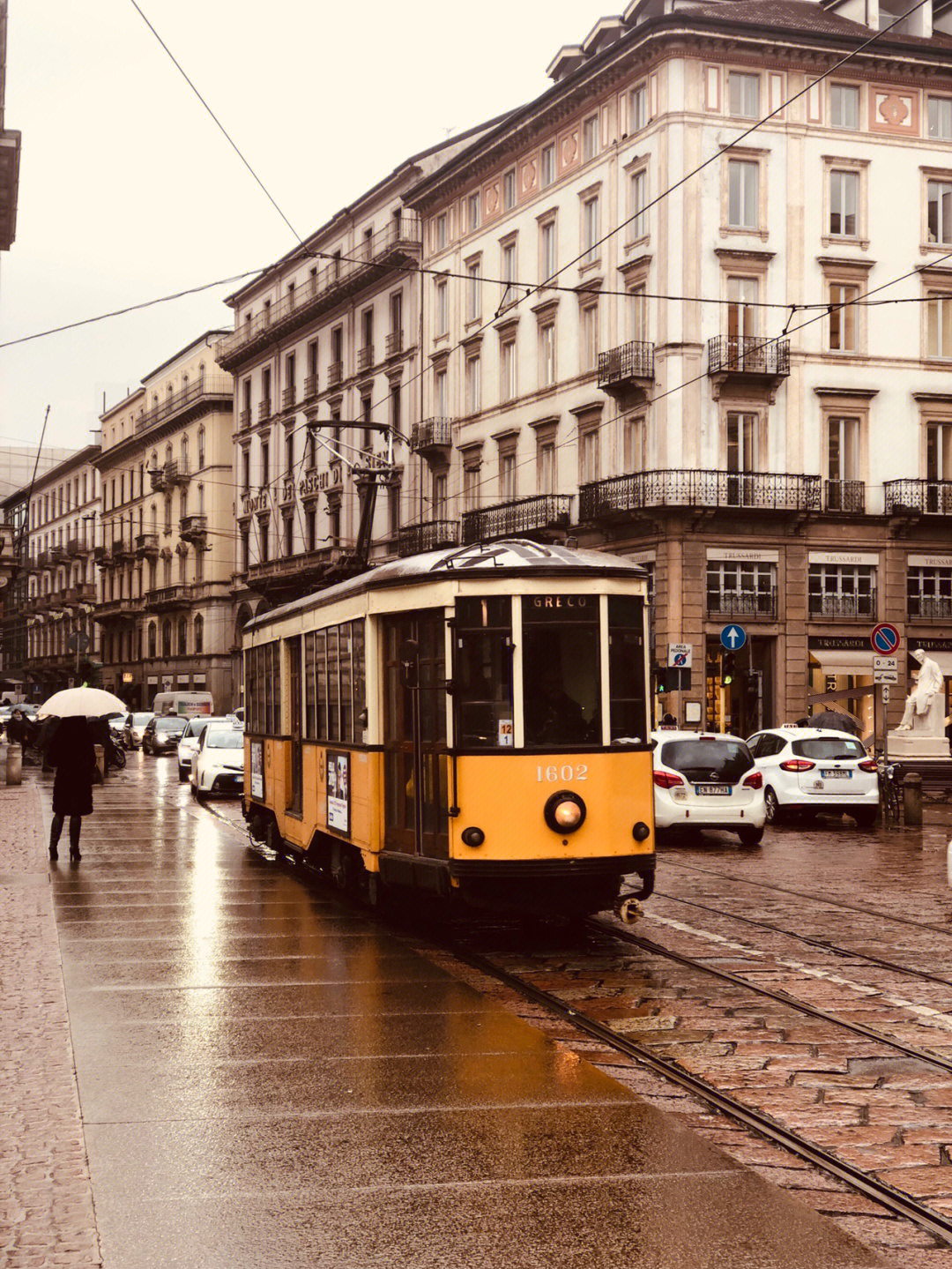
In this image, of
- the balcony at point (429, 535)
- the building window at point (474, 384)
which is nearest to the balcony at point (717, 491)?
the building window at point (474, 384)

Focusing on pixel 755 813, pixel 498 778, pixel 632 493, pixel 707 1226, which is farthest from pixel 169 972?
pixel 632 493

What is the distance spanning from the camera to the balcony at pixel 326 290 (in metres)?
55.4

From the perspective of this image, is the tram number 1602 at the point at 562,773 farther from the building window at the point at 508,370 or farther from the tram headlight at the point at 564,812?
the building window at the point at 508,370

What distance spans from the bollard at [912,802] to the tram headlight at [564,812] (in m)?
14.1

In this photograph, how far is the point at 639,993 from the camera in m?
9.66

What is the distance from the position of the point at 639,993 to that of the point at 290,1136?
3.63 meters

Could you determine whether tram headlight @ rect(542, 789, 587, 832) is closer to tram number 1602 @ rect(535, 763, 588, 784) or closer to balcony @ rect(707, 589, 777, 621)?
tram number 1602 @ rect(535, 763, 588, 784)

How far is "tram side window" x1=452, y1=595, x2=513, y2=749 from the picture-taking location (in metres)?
11.1

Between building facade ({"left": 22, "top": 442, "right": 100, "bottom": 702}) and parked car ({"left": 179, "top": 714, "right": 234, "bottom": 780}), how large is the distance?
57.5 meters

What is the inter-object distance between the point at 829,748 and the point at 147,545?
214ft

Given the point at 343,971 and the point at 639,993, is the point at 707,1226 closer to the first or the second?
the point at 639,993

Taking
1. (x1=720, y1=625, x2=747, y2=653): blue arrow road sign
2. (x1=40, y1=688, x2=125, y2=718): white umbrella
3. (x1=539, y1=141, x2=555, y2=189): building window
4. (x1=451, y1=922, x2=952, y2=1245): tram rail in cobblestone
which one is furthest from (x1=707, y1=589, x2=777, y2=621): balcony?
(x1=451, y1=922, x2=952, y2=1245): tram rail in cobblestone

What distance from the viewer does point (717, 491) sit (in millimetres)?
40344

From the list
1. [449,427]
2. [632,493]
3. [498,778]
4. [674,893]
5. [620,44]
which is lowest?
[674,893]
